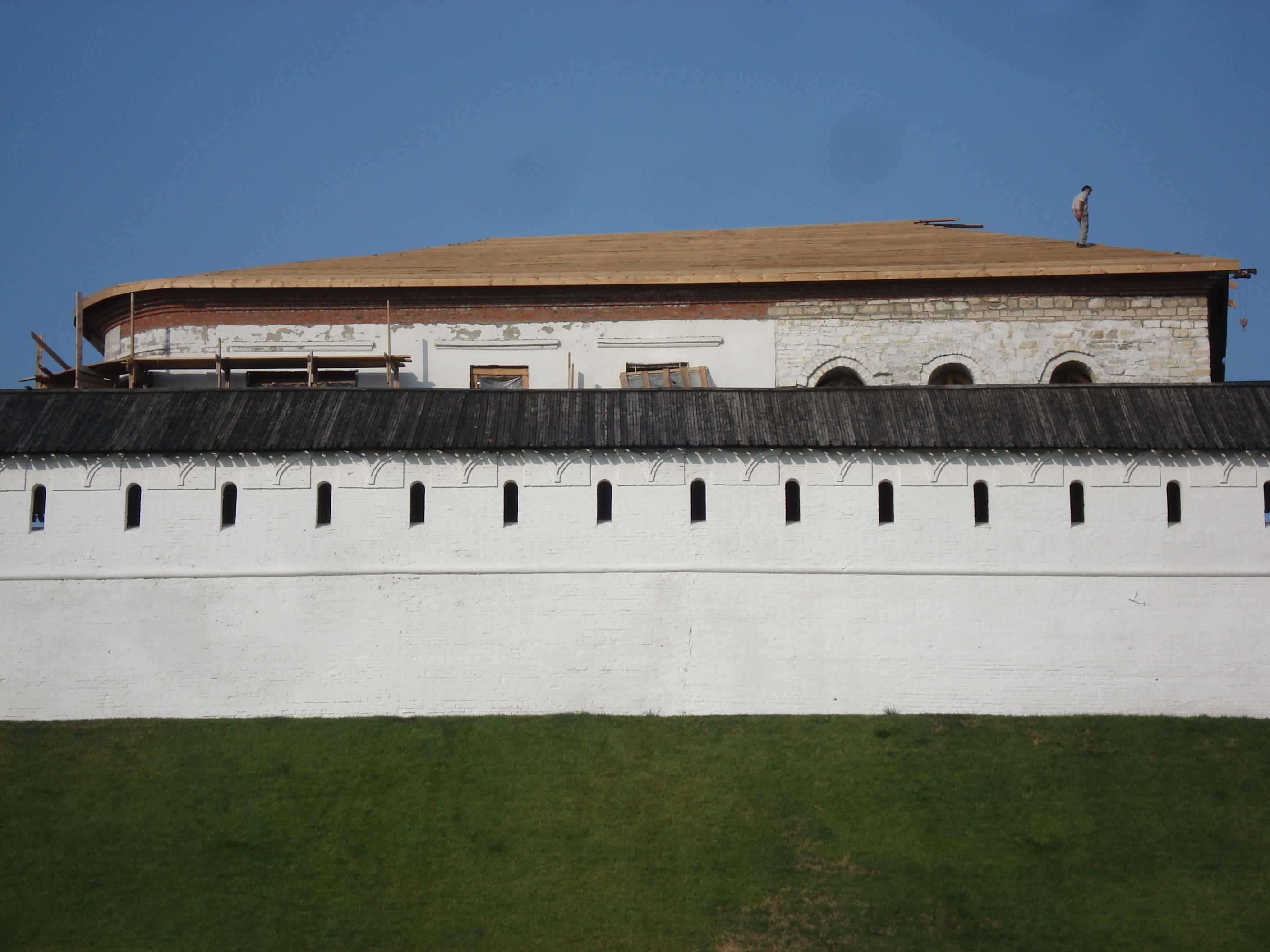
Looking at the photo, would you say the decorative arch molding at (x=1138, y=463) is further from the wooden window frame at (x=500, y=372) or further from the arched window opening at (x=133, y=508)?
the arched window opening at (x=133, y=508)

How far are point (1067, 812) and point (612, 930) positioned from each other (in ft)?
19.0

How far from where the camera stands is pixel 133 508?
20.2 meters

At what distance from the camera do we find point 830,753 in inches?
708

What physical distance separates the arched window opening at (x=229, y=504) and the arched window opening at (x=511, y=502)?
3.88 meters

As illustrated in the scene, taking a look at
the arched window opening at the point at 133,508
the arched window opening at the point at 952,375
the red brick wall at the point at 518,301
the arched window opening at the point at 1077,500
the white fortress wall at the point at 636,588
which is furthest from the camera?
the red brick wall at the point at 518,301

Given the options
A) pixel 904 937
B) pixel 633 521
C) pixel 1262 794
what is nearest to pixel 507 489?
pixel 633 521

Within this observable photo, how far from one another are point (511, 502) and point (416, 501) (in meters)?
1.37

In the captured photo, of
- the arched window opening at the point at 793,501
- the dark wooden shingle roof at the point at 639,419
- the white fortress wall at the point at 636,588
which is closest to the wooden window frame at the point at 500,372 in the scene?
the dark wooden shingle roof at the point at 639,419

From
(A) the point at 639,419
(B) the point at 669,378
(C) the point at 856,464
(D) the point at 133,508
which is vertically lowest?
(D) the point at 133,508

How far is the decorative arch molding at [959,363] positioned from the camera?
24.3 metres

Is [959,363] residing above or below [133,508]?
above

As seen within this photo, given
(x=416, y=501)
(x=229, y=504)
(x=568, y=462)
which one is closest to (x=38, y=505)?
(x=229, y=504)

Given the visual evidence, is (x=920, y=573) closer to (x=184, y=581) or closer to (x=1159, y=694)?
(x=1159, y=694)

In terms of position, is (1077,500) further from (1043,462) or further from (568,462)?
(568,462)
